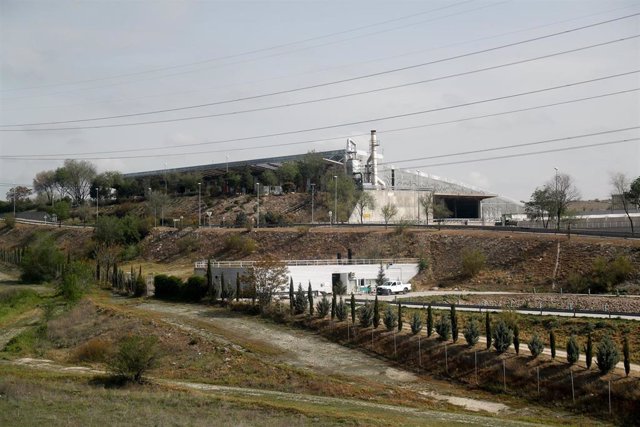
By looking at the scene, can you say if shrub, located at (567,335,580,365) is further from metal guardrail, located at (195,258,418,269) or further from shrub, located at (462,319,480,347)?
metal guardrail, located at (195,258,418,269)

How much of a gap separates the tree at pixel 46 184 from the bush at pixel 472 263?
116874mm

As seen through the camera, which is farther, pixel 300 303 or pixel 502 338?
pixel 300 303

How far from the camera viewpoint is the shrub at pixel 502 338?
41.8m

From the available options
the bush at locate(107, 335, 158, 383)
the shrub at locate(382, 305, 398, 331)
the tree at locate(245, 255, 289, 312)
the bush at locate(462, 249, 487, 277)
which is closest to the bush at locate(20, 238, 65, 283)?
the tree at locate(245, 255, 289, 312)

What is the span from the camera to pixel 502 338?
4175 centimetres

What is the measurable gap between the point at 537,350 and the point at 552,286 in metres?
33.6

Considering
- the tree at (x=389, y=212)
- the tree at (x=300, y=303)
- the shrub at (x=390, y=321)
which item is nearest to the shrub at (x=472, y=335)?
the shrub at (x=390, y=321)

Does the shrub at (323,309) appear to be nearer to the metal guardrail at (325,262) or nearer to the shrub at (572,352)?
the metal guardrail at (325,262)

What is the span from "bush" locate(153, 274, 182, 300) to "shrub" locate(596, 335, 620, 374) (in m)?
44.2

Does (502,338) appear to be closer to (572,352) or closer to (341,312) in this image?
(572,352)

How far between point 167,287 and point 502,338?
40592mm

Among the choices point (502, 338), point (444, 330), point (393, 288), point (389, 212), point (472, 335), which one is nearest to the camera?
point (502, 338)

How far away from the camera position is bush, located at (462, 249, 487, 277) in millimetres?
79125

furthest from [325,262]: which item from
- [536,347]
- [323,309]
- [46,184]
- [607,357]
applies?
[46,184]
